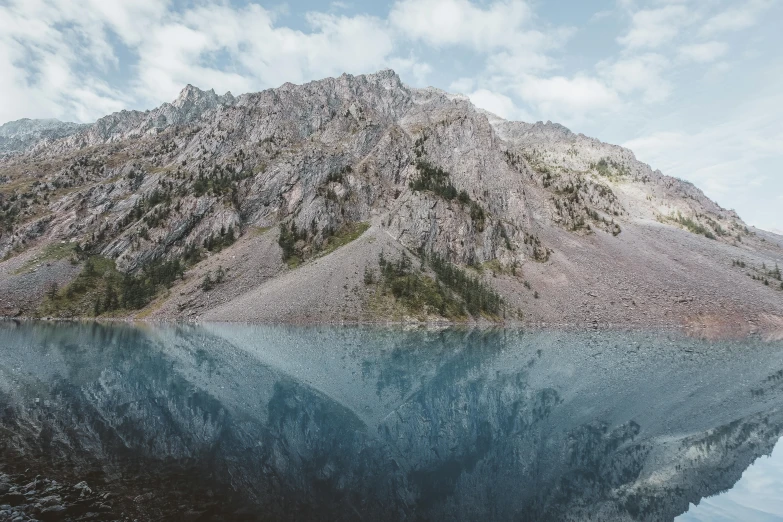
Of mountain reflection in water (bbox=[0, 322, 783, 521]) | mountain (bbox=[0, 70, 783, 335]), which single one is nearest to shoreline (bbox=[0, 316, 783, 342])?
mountain (bbox=[0, 70, 783, 335])

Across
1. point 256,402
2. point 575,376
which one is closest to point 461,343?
point 575,376

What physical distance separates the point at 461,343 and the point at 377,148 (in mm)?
129332

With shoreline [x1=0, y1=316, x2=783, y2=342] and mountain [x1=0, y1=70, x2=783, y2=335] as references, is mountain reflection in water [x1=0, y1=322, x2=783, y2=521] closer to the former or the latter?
shoreline [x1=0, y1=316, x2=783, y2=342]

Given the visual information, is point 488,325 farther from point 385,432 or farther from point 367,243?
point 385,432

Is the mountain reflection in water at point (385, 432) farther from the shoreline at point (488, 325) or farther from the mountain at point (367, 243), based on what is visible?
the mountain at point (367, 243)

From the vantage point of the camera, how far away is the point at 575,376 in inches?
1741

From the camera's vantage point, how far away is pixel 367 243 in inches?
5330

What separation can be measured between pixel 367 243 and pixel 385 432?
366ft

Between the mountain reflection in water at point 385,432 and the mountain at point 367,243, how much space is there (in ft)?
211

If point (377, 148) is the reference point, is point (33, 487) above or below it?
below

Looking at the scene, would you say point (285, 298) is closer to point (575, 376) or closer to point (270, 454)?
point (575, 376)

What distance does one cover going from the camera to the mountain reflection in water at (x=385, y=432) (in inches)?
655

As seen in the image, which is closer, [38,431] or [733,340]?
[38,431]

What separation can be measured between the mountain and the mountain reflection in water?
6424 cm
